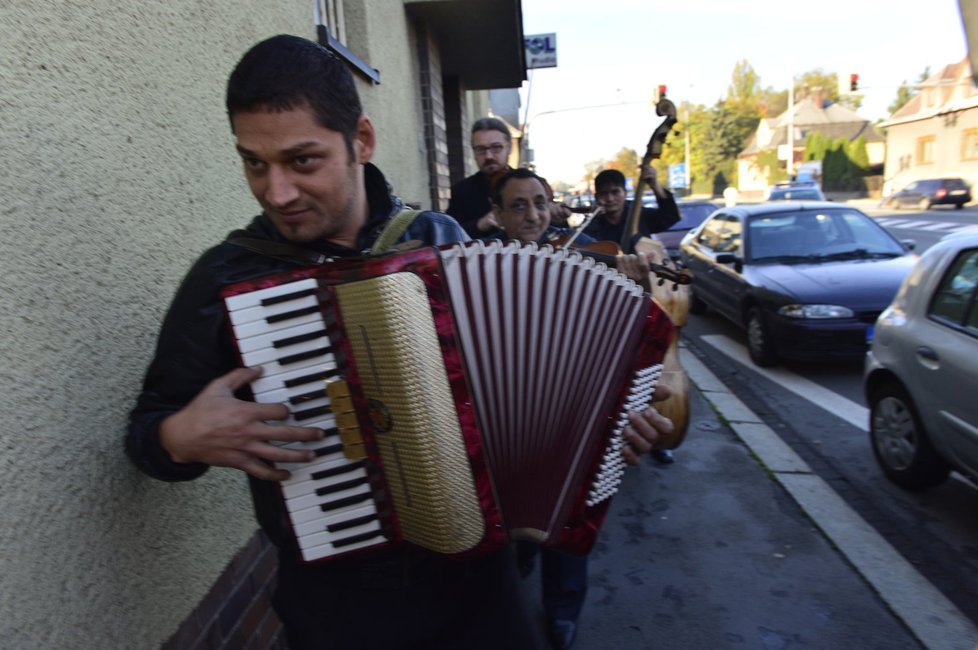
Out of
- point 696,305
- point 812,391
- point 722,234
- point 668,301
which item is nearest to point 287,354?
point 668,301

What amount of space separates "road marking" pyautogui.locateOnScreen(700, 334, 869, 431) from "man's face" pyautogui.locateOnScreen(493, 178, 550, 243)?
3.25 m

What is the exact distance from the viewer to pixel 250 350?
118 cm

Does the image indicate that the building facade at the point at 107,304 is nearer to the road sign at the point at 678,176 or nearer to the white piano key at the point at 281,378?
the white piano key at the point at 281,378

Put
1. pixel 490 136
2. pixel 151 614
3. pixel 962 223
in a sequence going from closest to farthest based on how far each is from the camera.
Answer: pixel 151 614 < pixel 490 136 < pixel 962 223

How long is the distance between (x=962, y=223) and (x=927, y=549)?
74.5ft

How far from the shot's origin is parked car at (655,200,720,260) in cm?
1180

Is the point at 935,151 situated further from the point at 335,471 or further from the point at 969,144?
the point at 335,471

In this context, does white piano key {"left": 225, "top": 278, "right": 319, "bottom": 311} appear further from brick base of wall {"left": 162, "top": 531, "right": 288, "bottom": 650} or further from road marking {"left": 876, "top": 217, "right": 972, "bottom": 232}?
road marking {"left": 876, "top": 217, "right": 972, "bottom": 232}

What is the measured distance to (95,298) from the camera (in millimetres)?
1461

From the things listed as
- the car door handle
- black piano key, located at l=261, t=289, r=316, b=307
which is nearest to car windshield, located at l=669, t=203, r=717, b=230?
the car door handle

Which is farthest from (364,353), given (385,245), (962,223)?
(962,223)

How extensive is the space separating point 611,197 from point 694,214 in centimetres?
880

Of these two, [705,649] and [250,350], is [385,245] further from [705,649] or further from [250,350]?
[705,649]

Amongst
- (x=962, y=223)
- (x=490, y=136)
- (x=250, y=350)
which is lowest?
(x=962, y=223)
